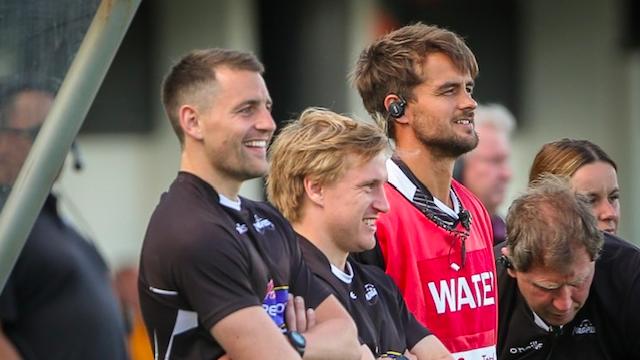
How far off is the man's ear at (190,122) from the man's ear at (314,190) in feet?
1.24

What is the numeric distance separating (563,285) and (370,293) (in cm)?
69

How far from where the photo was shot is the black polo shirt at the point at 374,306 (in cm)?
390

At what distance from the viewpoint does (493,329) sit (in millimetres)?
4281

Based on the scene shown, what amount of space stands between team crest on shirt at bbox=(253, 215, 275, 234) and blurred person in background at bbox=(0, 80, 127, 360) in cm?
102

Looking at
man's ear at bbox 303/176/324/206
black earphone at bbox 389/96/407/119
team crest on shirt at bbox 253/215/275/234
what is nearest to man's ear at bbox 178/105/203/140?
team crest on shirt at bbox 253/215/275/234

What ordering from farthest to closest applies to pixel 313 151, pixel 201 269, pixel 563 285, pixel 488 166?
pixel 488 166 < pixel 563 285 < pixel 313 151 < pixel 201 269

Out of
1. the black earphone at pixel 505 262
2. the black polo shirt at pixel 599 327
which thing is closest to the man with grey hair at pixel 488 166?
the black earphone at pixel 505 262

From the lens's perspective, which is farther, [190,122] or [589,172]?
[589,172]

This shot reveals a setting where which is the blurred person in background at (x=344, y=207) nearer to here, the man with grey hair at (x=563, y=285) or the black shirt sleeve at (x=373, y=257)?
the black shirt sleeve at (x=373, y=257)

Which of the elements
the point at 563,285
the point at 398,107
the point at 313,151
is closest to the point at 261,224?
the point at 313,151

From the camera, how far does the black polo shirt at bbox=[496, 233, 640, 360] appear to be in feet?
14.6

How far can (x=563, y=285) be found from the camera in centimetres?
434

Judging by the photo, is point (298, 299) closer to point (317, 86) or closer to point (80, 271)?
point (80, 271)

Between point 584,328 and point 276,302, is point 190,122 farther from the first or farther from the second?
point 584,328
